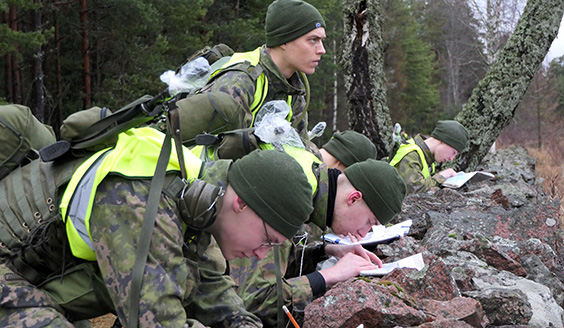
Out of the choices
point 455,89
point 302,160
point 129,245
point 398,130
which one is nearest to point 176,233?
point 129,245

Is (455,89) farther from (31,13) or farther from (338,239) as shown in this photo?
(338,239)

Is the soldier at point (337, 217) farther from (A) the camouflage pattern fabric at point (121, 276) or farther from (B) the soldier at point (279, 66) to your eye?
(A) the camouflage pattern fabric at point (121, 276)

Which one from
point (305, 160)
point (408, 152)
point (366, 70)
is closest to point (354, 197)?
point (305, 160)

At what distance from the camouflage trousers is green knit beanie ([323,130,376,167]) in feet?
9.08

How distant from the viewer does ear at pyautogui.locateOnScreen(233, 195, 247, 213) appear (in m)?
2.17

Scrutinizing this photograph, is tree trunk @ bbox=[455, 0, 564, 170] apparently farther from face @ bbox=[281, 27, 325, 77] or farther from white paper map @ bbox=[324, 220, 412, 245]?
face @ bbox=[281, 27, 325, 77]

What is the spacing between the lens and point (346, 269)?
336 centimetres

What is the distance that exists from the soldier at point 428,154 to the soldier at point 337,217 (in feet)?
10.7

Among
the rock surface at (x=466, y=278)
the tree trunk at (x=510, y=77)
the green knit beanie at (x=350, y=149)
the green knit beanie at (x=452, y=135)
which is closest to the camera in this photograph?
the rock surface at (x=466, y=278)

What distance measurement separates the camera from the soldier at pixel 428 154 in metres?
6.66

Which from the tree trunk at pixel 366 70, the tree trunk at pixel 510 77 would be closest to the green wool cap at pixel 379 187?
the tree trunk at pixel 366 70

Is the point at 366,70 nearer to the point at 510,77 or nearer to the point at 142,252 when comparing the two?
the point at 510,77

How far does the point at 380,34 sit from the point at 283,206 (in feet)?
22.5

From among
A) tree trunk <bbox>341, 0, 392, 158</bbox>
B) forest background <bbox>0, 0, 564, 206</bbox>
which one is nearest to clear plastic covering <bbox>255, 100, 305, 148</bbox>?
forest background <bbox>0, 0, 564, 206</bbox>
